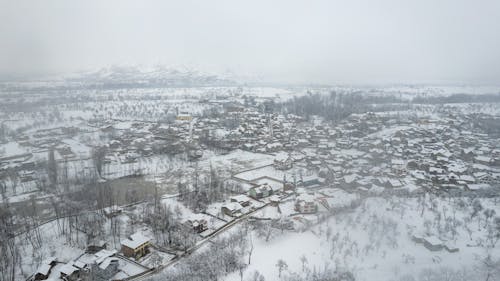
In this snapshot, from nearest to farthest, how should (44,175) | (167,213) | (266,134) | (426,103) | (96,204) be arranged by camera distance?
(167,213) < (96,204) < (44,175) < (266,134) < (426,103)

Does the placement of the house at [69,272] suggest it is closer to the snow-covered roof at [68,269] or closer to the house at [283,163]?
the snow-covered roof at [68,269]

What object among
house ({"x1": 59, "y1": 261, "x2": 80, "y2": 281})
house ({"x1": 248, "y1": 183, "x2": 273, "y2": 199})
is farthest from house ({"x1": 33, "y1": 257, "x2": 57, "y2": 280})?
house ({"x1": 248, "y1": 183, "x2": 273, "y2": 199})

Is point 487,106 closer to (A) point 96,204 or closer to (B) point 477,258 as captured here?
(B) point 477,258

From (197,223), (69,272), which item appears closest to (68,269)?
(69,272)

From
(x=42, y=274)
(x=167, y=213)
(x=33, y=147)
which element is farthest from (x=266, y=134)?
(x=42, y=274)

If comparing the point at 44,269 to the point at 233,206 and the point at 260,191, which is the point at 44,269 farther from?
the point at 260,191
